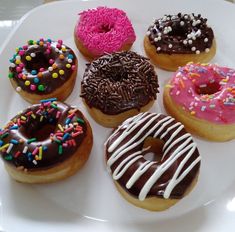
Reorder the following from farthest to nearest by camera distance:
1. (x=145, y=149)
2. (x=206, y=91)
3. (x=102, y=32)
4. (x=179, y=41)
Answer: (x=102, y=32)
(x=179, y=41)
(x=206, y=91)
(x=145, y=149)

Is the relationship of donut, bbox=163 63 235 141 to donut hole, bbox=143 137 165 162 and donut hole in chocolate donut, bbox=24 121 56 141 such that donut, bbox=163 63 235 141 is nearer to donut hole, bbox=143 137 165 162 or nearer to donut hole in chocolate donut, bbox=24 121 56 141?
donut hole, bbox=143 137 165 162

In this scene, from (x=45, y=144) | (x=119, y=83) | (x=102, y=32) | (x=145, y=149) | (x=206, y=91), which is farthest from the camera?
(x=102, y=32)

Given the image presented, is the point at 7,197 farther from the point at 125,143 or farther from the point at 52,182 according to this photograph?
the point at 125,143

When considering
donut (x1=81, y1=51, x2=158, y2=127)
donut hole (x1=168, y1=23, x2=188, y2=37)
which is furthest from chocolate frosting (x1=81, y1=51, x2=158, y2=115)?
donut hole (x1=168, y1=23, x2=188, y2=37)

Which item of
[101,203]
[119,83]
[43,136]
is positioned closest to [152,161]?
[101,203]

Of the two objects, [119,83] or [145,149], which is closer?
[145,149]

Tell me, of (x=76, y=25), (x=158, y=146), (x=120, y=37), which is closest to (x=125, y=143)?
(x=158, y=146)

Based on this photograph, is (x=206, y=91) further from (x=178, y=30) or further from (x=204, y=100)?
(x=178, y=30)
